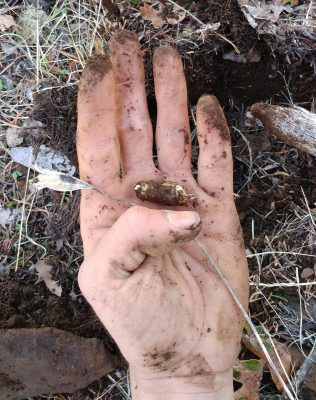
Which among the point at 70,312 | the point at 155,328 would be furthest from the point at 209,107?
the point at 70,312

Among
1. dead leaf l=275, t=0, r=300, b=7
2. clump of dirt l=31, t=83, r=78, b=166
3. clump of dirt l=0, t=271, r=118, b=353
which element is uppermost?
dead leaf l=275, t=0, r=300, b=7

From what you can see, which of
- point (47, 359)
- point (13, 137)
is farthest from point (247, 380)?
point (13, 137)

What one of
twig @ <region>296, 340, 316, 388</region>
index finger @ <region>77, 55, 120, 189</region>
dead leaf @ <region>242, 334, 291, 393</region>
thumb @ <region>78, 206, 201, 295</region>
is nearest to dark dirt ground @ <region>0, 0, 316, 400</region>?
dead leaf @ <region>242, 334, 291, 393</region>

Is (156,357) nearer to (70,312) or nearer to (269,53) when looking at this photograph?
(70,312)

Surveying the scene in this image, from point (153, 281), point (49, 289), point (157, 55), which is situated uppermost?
point (157, 55)

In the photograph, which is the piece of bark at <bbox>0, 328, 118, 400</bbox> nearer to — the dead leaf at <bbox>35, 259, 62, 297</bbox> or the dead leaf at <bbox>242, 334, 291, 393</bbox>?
the dead leaf at <bbox>35, 259, 62, 297</bbox>

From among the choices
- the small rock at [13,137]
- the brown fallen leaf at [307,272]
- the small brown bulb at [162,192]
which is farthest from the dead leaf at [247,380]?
the small rock at [13,137]
